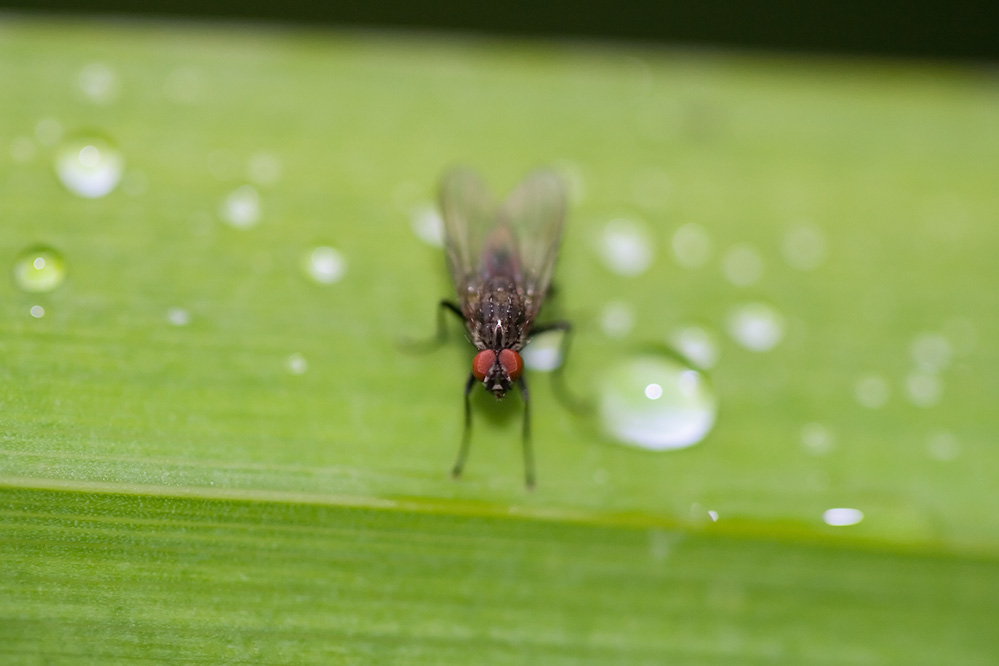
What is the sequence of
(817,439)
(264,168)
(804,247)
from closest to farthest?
1. (817,439)
2. (264,168)
3. (804,247)

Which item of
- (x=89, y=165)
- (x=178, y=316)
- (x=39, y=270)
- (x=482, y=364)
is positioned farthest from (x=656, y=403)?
(x=89, y=165)

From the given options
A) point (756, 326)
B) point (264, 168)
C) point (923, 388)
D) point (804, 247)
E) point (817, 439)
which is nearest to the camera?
point (817, 439)

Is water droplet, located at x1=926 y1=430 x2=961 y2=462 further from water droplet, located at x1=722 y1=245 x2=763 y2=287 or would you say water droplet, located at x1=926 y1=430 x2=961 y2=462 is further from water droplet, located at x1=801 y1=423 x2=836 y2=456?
water droplet, located at x1=722 y1=245 x2=763 y2=287

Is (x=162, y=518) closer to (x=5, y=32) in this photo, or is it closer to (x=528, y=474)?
(x=528, y=474)

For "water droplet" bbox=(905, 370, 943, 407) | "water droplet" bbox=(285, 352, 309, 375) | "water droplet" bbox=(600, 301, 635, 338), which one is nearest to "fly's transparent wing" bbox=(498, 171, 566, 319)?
"water droplet" bbox=(600, 301, 635, 338)

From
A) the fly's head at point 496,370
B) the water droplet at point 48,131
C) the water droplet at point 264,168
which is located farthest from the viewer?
the water droplet at point 264,168

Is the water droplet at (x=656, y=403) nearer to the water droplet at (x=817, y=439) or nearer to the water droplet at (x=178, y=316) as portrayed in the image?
the water droplet at (x=817, y=439)

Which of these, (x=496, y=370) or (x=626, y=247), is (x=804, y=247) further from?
(x=496, y=370)

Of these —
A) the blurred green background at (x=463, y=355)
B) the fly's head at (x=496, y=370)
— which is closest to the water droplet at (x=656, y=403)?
the blurred green background at (x=463, y=355)
